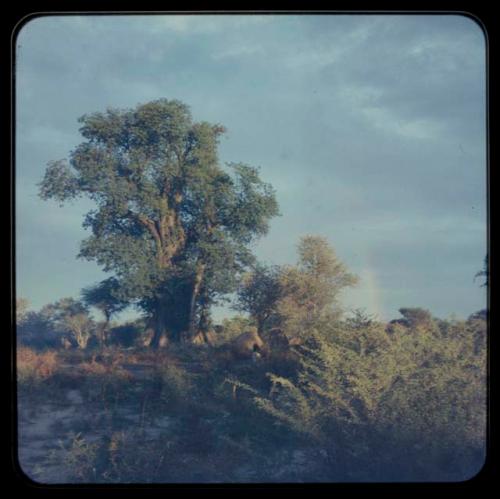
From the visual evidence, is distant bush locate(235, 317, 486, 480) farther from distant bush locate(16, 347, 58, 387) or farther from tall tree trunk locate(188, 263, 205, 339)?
distant bush locate(16, 347, 58, 387)

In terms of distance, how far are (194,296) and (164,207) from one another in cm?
33

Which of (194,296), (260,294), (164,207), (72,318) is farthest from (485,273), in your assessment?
(72,318)

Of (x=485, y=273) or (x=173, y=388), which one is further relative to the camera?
(x=485, y=273)

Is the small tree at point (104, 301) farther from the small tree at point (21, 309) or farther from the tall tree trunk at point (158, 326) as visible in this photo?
the small tree at point (21, 309)

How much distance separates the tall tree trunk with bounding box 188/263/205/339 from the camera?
2.33 metres

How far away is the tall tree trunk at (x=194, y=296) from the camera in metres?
2.33

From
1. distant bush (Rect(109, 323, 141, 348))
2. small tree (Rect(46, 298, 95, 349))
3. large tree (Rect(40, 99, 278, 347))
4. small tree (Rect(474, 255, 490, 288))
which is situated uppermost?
large tree (Rect(40, 99, 278, 347))

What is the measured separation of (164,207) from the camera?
235 centimetres

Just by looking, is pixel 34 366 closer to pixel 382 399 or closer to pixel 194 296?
pixel 194 296

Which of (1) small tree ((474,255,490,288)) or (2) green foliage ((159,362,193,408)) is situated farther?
(1) small tree ((474,255,490,288))

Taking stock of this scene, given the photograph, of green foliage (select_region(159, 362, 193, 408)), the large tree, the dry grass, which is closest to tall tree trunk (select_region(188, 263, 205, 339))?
the large tree

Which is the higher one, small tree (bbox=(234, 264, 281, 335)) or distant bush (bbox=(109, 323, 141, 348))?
small tree (bbox=(234, 264, 281, 335))

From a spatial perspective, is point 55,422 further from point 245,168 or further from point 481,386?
point 481,386

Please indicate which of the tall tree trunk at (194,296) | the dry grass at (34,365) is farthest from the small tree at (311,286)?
the dry grass at (34,365)
